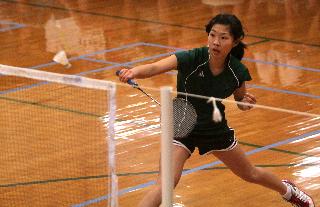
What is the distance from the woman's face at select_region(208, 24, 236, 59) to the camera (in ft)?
22.0

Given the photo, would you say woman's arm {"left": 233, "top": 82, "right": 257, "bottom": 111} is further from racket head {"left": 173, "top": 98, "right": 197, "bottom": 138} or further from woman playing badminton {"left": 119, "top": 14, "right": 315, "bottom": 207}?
racket head {"left": 173, "top": 98, "right": 197, "bottom": 138}

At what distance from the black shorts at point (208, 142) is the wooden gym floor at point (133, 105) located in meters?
1.15

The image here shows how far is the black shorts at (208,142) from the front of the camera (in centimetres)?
683

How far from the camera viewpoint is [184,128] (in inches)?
256

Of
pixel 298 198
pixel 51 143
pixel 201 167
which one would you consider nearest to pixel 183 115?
pixel 298 198

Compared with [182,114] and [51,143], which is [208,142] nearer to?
[182,114]

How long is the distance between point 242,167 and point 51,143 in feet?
10.8

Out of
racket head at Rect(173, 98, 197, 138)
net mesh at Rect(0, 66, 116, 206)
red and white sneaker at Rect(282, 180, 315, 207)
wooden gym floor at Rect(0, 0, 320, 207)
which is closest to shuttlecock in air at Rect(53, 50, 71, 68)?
wooden gym floor at Rect(0, 0, 320, 207)

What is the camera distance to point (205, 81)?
6840 mm

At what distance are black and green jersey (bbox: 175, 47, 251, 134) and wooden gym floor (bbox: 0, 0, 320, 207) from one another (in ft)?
4.49

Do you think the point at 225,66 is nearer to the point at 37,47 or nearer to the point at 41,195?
the point at 41,195

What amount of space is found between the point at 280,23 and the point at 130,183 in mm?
8482

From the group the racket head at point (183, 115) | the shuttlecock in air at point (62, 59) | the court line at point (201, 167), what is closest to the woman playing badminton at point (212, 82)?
the racket head at point (183, 115)

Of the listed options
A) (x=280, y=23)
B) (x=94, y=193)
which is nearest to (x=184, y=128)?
(x=94, y=193)
